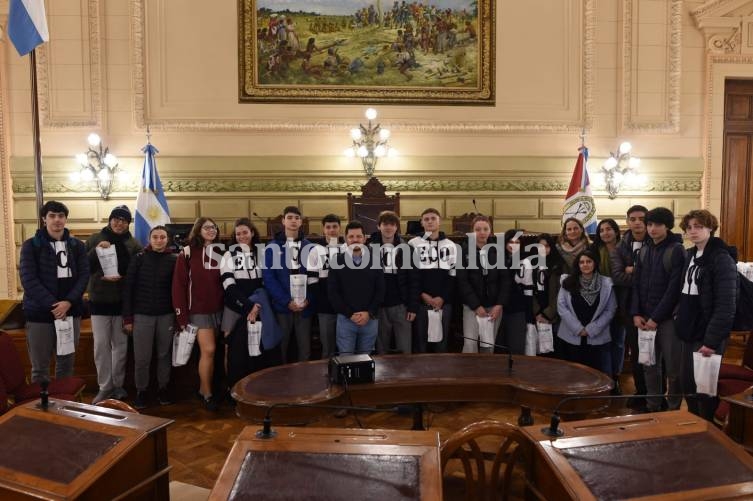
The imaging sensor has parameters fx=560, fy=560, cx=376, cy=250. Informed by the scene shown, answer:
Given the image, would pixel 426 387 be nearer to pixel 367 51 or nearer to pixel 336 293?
pixel 336 293

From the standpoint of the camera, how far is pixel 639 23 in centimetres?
802

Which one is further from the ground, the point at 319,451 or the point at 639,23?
the point at 639,23

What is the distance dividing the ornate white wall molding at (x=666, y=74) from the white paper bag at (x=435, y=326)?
17.6 ft

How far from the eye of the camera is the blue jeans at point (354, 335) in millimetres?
4133

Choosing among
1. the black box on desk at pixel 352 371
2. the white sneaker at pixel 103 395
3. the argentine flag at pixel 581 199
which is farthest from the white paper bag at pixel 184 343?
the argentine flag at pixel 581 199

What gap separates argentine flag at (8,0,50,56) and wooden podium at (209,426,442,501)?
519 centimetres

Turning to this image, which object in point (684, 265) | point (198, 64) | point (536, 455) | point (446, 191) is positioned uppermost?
point (198, 64)

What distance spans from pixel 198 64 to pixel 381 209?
10.4ft

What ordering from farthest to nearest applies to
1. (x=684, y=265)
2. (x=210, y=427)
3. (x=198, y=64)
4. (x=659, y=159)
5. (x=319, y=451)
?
(x=659, y=159)
(x=198, y=64)
(x=210, y=427)
(x=684, y=265)
(x=319, y=451)

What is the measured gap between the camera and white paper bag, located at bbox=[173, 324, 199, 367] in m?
4.24

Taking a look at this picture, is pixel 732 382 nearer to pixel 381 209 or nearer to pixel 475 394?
pixel 475 394

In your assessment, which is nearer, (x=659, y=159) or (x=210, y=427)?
(x=210, y=427)

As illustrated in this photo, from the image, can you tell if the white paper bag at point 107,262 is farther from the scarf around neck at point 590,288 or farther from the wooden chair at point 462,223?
the wooden chair at point 462,223

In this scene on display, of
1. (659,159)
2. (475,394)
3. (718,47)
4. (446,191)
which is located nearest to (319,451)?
(475,394)
